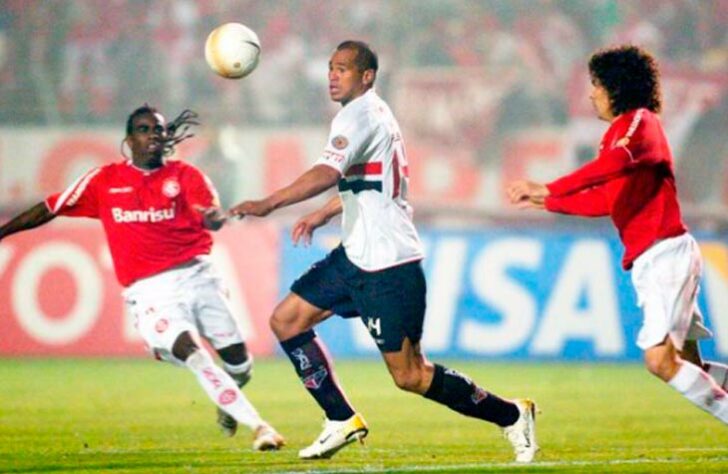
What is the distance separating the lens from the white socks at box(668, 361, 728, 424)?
25.9ft

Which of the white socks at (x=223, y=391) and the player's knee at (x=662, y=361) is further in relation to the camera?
the white socks at (x=223, y=391)

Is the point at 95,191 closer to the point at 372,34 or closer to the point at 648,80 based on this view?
the point at 648,80

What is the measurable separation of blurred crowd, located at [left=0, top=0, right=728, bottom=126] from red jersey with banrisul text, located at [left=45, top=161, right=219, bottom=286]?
9.14 metres

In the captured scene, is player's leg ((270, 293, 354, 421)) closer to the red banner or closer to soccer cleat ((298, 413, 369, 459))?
soccer cleat ((298, 413, 369, 459))

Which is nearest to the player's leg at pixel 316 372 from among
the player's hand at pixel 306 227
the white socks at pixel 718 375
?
the player's hand at pixel 306 227

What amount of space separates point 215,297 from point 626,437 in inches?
112

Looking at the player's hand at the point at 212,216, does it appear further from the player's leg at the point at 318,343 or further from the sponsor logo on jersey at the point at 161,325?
the sponsor logo on jersey at the point at 161,325

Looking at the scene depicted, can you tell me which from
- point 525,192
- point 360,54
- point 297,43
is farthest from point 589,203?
point 297,43

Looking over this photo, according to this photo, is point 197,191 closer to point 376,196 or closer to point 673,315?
point 376,196

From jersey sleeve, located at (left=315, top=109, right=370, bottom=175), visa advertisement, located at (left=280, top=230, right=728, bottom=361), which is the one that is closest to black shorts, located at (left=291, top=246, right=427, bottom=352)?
jersey sleeve, located at (left=315, top=109, right=370, bottom=175)

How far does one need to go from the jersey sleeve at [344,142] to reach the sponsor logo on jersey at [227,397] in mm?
1744

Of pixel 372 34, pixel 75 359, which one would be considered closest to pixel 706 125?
pixel 372 34

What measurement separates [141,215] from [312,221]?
170cm

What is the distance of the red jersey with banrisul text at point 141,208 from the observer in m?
10.0
